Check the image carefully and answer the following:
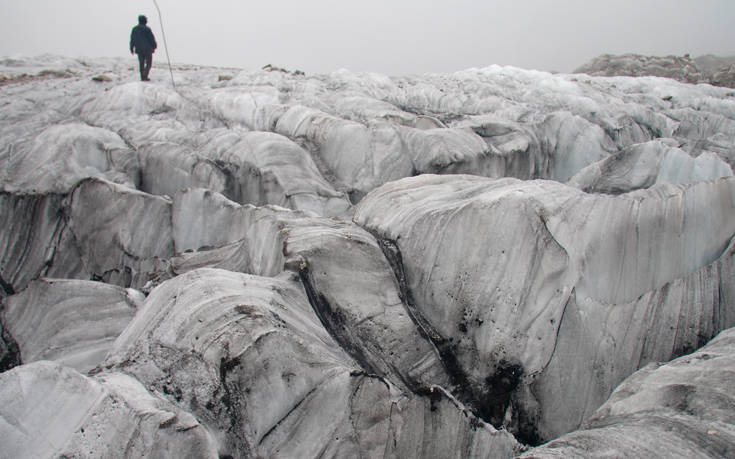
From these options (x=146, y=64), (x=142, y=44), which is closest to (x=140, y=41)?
(x=142, y=44)

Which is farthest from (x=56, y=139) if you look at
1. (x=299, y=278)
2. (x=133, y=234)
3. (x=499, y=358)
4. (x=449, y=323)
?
(x=499, y=358)

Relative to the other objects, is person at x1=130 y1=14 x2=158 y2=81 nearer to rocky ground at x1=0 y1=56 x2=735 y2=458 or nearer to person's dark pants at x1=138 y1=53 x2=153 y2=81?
person's dark pants at x1=138 y1=53 x2=153 y2=81

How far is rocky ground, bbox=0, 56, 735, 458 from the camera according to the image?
3.90m

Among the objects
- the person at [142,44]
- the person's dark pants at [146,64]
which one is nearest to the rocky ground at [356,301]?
the person's dark pants at [146,64]

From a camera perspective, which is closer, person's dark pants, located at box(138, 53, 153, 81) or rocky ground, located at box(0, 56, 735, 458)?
rocky ground, located at box(0, 56, 735, 458)

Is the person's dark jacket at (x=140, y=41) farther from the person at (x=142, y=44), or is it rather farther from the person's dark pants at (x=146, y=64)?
the person's dark pants at (x=146, y=64)

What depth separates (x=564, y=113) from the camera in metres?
14.1

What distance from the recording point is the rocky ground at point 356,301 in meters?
3.90

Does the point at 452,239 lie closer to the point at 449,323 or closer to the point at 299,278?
the point at 449,323


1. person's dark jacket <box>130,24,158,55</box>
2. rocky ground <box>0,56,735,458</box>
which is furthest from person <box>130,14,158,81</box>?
rocky ground <box>0,56,735,458</box>

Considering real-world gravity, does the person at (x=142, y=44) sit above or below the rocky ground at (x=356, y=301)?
above

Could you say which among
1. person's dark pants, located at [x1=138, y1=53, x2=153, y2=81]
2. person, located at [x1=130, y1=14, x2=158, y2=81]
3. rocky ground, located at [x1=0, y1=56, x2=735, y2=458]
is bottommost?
rocky ground, located at [x1=0, y1=56, x2=735, y2=458]

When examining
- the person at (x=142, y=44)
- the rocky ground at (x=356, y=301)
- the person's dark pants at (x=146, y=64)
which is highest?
the person at (x=142, y=44)

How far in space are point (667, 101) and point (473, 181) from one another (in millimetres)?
18213
